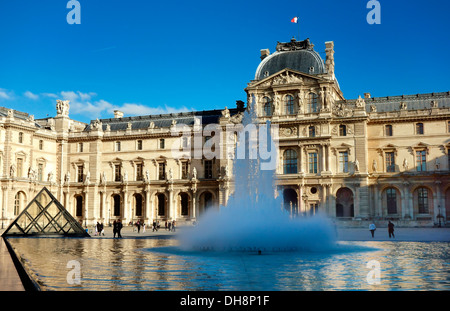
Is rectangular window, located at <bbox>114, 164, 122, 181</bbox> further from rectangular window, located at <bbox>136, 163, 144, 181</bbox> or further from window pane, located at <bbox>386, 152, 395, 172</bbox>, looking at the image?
window pane, located at <bbox>386, 152, 395, 172</bbox>

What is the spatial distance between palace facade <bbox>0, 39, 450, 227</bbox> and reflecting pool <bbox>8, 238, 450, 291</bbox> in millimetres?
33514

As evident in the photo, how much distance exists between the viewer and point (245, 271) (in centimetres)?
1644

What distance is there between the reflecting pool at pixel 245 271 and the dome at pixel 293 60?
42408 millimetres

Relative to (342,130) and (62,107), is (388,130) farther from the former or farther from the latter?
(62,107)

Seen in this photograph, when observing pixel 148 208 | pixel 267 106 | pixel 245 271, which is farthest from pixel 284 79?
pixel 245 271

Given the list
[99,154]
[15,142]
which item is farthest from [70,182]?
[15,142]

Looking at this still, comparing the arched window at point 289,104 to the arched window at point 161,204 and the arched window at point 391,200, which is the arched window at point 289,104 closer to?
the arched window at point 391,200

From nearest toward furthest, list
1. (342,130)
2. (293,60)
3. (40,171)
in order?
(342,130), (293,60), (40,171)

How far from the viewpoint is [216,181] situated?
219 feet

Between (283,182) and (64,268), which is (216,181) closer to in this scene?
(283,182)

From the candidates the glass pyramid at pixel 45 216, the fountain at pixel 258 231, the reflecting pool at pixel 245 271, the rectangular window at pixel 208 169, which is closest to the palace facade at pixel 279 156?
the rectangular window at pixel 208 169

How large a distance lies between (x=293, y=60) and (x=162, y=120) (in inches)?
876

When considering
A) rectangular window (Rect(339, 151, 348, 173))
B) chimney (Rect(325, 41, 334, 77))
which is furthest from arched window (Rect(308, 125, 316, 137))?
chimney (Rect(325, 41, 334, 77))

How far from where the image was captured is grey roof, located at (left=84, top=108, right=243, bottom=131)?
231 feet
